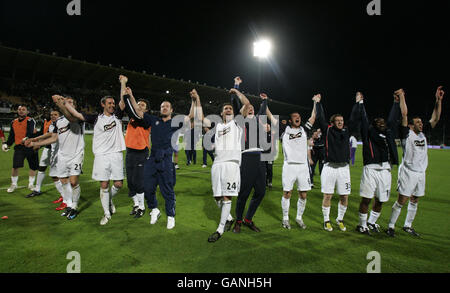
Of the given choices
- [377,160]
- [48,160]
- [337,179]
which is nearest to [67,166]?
[48,160]

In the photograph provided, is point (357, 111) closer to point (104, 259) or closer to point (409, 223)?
point (409, 223)

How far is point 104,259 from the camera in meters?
3.35

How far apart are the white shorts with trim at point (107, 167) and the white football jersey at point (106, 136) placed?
10cm

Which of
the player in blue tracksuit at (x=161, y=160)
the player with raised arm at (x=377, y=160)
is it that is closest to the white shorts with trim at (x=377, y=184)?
the player with raised arm at (x=377, y=160)

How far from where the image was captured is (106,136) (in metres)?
4.65

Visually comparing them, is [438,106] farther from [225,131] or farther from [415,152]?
[225,131]

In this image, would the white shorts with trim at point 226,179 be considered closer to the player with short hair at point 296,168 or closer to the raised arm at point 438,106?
the player with short hair at point 296,168

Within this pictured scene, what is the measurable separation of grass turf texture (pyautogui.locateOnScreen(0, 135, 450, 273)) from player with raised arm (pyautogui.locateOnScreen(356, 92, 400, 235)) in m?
0.58

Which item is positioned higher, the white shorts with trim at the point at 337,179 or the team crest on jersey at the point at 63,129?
the team crest on jersey at the point at 63,129

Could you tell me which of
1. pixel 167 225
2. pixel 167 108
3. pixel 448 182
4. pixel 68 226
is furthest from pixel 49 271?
pixel 448 182

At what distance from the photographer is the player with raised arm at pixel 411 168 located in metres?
4.49

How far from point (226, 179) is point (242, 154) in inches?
24.0

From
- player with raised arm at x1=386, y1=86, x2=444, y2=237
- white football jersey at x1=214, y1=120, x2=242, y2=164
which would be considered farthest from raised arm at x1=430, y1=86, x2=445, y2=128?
white football jersey at x1=214, y1=120, x2=242, y2=164

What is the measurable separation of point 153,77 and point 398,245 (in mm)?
41317
